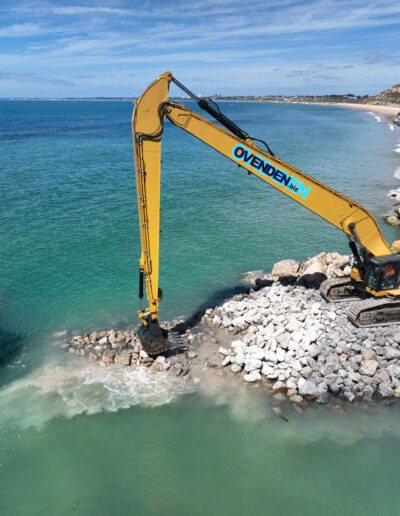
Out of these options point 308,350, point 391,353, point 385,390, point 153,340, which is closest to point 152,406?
point 153,340

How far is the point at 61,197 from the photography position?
29484mm

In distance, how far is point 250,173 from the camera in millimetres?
11594

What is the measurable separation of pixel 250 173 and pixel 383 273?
206 inches

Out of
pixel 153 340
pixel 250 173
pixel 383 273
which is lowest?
pixel 153 340

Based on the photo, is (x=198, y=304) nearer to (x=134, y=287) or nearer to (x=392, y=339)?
(x=134, y=287)

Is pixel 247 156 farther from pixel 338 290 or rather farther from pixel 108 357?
pixel 108 357

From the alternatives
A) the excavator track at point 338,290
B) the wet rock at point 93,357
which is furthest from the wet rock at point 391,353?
the wet rock at point 93,357

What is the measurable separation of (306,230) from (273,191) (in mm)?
9606

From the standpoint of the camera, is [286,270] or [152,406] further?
[286,270]

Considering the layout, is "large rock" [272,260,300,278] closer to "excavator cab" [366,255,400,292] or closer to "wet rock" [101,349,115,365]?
"excavator cab" [366,255,400,292]

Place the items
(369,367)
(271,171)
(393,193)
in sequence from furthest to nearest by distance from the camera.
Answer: (393,193) → (271,171) → (369,367)

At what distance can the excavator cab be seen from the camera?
1210 centimetres

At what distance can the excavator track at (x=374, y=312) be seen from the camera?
1203 centimetres

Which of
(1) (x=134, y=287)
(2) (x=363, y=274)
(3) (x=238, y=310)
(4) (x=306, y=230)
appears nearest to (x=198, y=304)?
(3) (x=238, y=310)
